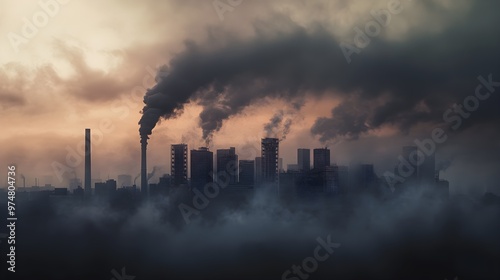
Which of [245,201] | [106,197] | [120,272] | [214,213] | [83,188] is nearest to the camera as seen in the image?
[120,272]

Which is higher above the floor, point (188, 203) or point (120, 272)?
point (188, 203)

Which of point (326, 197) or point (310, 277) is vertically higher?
point (326, 197)

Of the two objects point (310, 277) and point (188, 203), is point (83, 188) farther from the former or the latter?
point (310, 277)

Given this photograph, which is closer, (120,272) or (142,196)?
(120,272)

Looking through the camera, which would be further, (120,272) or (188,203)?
(188,203)

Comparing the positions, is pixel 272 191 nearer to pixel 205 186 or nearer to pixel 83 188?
pixel 205 186

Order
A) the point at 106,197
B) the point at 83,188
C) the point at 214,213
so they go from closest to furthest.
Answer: the point at 214,213 < the point at 106,197 < the point at 83,188

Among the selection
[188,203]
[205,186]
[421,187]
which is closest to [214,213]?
[188,203]

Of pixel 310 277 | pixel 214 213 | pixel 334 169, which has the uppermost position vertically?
pixel 334 169

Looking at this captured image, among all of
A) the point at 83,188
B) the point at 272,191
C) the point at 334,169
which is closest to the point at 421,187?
the point at 334,169
